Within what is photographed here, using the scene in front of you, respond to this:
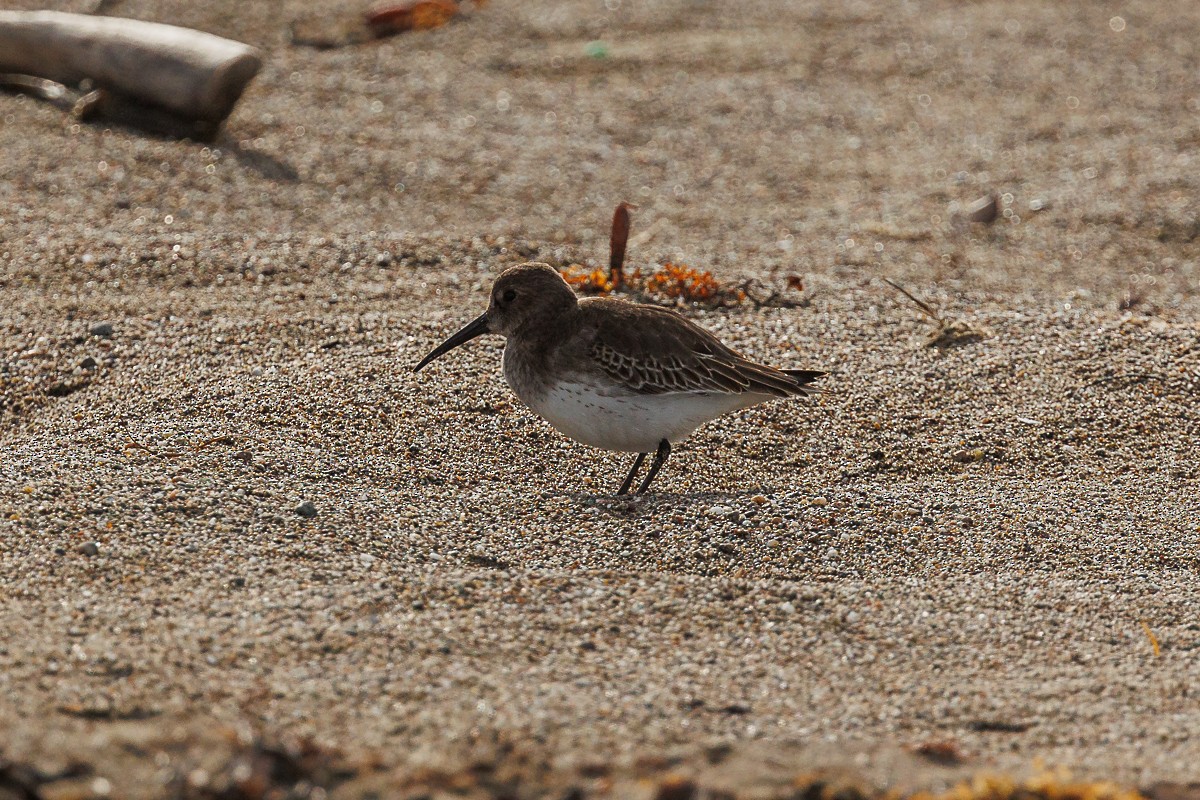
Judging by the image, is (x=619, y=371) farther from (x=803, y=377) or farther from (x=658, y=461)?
(x=803, y=377)

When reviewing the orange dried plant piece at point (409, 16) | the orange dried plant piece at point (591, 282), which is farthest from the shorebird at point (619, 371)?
the orange dried plant piece at point (409, 16)

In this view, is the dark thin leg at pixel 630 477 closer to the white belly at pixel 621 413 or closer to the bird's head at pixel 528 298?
the white belly at pixel 621 413

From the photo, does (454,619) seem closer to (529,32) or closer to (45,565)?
(45,565)

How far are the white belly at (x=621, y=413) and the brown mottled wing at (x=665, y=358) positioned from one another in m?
0.05

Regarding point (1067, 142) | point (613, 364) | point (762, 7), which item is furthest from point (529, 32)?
point (613, 364)

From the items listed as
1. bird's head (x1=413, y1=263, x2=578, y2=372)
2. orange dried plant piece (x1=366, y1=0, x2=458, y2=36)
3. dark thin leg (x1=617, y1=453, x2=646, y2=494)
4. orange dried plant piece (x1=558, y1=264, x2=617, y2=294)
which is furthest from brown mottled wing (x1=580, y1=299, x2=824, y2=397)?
orange dried plant piece (x1=366, y1=0, x2=458, y2=36)

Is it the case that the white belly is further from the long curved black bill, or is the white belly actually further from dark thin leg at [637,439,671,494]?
the long curved black bill

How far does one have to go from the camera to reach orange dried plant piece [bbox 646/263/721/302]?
7.31 meters

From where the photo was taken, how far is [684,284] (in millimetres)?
7359

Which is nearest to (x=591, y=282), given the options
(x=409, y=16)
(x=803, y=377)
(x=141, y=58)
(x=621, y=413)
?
(x=803, y=377)

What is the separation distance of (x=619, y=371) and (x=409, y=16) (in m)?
7.32

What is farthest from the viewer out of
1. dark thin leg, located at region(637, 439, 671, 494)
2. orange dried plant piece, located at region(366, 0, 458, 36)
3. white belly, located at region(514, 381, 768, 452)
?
orange dried plant piece, located at region(366, 0, 458, 36)

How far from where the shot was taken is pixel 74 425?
18.9ft

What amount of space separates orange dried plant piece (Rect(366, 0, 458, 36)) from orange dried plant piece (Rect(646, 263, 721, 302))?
537 centimetres
